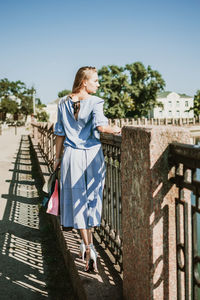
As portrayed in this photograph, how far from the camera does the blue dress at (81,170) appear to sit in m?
2.72

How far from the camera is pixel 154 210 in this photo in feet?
5.47

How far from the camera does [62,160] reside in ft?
9.24

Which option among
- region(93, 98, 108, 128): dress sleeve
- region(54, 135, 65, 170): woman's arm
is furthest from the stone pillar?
region(54, 135, 65, 170): woman's arm

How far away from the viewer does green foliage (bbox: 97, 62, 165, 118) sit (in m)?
66.5

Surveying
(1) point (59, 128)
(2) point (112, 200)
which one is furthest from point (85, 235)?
(1) point (59, 128)

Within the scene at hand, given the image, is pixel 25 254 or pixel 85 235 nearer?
pixel 85 235

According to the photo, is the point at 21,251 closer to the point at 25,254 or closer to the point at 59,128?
the point at 25,254

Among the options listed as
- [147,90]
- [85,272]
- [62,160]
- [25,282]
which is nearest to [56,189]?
[62,160]

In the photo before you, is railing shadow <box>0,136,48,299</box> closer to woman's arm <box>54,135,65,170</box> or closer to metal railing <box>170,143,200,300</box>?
woman's arm <box>54,135,65,170</box>

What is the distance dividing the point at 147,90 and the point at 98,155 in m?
68.0

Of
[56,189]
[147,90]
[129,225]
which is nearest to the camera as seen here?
[129,225]

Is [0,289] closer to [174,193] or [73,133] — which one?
[73,133]

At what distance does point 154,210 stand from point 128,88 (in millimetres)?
67385

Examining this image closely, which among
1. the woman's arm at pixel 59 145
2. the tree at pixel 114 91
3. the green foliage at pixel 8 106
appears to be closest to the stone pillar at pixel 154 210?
the woman's arm at pixel 59 145
